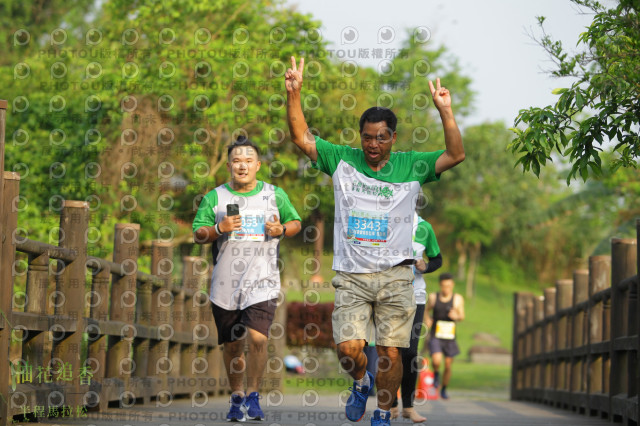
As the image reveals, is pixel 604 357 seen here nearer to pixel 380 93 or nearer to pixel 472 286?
pixel 380 93

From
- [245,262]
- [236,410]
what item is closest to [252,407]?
[236,410]

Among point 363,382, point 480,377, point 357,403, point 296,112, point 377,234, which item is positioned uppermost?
point 296,112

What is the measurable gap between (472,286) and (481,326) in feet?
32.7

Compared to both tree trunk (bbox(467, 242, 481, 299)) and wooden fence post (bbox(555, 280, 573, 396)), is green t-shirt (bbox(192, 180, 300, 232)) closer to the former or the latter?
wooden fence post (bbox(555, 280, 573, 396))

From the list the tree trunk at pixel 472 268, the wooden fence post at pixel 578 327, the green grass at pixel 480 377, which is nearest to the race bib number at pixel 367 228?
the wooden fence post at pixel 578 327

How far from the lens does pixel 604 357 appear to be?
9477 millimetres

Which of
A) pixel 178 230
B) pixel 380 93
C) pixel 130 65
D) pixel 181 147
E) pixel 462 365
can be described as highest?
pixel 380 93

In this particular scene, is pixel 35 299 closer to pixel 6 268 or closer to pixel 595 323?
pixel 6 268

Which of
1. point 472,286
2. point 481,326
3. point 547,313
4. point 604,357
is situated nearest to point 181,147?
point 547,313

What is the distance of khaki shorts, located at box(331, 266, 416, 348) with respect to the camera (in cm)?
630

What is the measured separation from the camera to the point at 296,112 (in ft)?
20.0

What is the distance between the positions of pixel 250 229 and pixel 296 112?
168cm

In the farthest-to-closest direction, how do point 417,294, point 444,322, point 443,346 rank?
1. point 443,346
2. point 444,322
3. point 417,294

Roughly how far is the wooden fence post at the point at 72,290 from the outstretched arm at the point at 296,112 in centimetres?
201
